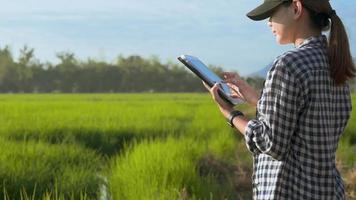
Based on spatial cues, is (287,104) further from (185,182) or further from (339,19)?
(185,182)

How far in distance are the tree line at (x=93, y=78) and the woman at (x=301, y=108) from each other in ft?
165

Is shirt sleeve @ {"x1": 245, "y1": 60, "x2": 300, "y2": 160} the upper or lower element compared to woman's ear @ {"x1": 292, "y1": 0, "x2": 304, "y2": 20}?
lower

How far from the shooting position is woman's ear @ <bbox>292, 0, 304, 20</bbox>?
168cm

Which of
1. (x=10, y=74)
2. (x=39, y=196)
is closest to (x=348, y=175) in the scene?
(x=39, y=196)

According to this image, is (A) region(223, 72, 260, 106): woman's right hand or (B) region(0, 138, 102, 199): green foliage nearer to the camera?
(A) region(223, 72, 260, 106): woman's right hand

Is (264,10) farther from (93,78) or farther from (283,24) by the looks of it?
(93,78)

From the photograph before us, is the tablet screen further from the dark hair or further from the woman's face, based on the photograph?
the dark hair

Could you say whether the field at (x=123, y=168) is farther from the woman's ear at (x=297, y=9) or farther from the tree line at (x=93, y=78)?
the tree line at (x=93, y=78)

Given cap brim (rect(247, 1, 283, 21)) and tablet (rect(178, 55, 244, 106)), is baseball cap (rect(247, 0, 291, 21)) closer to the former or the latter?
cap brim (rect(247, 1, 283, 21))

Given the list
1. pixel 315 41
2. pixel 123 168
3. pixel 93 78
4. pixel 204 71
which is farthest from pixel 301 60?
pixel 93 78

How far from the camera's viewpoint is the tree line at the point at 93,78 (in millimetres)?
53750

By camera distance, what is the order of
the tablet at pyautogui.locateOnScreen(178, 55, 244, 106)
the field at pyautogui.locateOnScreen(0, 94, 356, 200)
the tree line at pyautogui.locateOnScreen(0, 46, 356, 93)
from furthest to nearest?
the tree line at pyautogui.locateOnScreen(0, 46, 356, 93), the field at pyautogui.locateOnScreen(0, 94, 356, 200), the tablet at pyautogui.locateOnScreen(178, 55, 244, 106)

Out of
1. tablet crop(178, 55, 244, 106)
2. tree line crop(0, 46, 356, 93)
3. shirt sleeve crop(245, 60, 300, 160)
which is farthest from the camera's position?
tree line crop(0, 46, 356, 93)

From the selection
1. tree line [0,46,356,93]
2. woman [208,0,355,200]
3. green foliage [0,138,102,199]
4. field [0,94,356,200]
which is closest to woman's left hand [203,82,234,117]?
woman [208,0,355,200]
